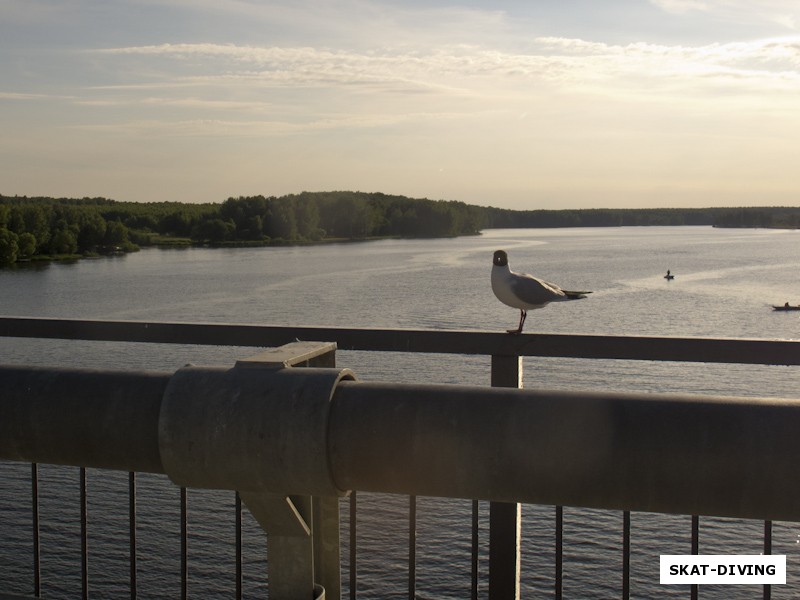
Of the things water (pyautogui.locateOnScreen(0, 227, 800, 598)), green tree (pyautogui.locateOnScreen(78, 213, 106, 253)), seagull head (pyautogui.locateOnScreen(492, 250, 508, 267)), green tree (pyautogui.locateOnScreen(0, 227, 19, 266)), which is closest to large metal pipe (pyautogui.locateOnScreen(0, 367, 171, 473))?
seagull head (pyautogui.locateOnScreen(492, 250, 508, 267))

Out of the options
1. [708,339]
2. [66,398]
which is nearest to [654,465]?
[66,398]

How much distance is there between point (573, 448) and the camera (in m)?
1.20

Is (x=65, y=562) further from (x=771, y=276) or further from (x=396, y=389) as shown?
(x=771, y=276)

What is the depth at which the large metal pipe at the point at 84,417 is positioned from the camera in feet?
4.59

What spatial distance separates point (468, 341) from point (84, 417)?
1806 mm

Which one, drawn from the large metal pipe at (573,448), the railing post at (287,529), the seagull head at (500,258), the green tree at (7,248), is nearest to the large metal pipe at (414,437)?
the large metal pipe at (573,448)

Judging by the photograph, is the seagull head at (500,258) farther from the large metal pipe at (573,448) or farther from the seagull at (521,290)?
the large metal pipe at (573,448)

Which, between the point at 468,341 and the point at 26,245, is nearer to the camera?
the point at 468,341

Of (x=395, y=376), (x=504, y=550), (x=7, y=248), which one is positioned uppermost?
(x=504, y=550)

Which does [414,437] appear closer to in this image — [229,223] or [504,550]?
[504,550]

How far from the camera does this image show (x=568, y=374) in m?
30.1

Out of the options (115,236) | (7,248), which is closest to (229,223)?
(115,236)

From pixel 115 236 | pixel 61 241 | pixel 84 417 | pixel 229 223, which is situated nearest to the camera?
pixel 84 417

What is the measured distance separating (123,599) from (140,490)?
174 inches
